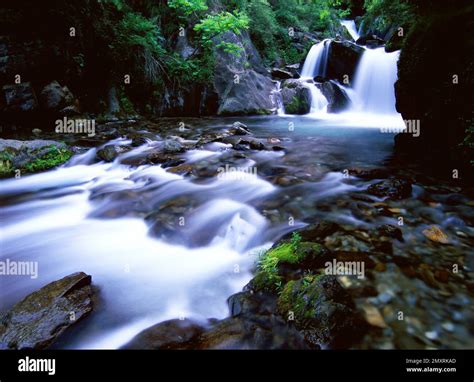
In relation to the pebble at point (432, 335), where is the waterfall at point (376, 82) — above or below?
above

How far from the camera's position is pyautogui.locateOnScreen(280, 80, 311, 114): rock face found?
15.9 meters

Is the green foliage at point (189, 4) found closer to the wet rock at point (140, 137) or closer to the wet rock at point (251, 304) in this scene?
the wet rock at point (140, 137)

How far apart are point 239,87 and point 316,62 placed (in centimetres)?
634

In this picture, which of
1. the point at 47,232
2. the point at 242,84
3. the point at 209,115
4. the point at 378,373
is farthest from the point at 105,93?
the point at 378,373

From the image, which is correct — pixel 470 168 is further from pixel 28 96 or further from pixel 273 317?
pixel 28 96

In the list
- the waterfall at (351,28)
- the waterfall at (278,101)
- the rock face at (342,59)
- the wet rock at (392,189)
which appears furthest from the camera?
the waterfall at (351,28)

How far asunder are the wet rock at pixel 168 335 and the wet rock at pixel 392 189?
3.57 m

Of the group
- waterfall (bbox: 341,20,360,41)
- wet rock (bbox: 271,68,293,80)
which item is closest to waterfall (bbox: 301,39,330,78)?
wet rock (bbox: 271,68,293,80)

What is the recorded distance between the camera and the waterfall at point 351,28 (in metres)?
26.9

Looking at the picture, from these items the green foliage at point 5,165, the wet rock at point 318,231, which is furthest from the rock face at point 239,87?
the wet rock at point 318,231

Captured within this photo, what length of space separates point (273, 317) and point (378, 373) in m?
Answer: 0.80

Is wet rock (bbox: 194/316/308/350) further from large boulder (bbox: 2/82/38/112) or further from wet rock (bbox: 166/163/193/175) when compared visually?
large boulder (bbox: 2/82/38/112)

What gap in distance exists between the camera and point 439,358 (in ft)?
6.88

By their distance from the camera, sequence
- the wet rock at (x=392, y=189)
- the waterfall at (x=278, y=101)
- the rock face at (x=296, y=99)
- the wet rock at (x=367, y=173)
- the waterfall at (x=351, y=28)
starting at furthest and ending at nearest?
the waterfall at (x=351, y=28)
the waterfall at (x=278, y=101)
the rock face at (x=296, y=99)
the wet rock at (x=367, y=173)
the wet rock at (x=392, y=189)
